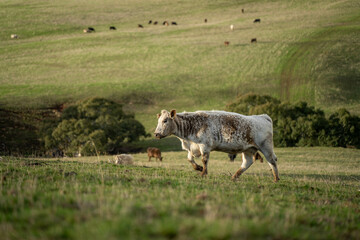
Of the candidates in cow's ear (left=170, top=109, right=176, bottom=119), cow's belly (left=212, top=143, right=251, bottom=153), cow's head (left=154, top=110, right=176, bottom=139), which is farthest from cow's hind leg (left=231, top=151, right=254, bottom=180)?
cow's ear (left=170, top=109, right=176, bottom=119)

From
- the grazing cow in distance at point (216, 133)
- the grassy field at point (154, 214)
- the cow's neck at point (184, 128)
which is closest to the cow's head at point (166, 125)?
the grazing cow in distance at point (216, 133)

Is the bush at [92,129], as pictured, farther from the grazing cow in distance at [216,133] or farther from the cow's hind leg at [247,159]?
the cow's hind leg at [247,159]

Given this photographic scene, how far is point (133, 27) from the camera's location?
4114 inches

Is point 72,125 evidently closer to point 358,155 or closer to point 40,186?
point 358,155

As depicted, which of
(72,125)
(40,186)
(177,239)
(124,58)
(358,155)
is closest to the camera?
(177,239)

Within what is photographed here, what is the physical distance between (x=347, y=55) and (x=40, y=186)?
75.6 meters

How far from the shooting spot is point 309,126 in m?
45.7

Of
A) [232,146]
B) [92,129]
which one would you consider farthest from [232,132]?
[92,129]

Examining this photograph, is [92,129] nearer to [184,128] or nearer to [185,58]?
[184,128]

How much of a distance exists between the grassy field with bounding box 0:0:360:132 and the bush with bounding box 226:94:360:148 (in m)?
10.4

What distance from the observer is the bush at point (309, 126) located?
45.8m

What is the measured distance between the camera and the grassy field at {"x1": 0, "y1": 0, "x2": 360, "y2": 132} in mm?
62688

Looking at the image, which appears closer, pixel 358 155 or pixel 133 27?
pixel 358 155

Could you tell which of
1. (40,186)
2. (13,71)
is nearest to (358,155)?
(40,186)
